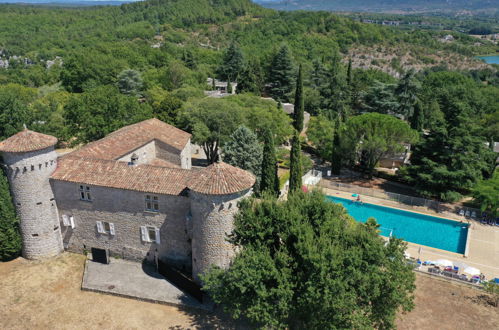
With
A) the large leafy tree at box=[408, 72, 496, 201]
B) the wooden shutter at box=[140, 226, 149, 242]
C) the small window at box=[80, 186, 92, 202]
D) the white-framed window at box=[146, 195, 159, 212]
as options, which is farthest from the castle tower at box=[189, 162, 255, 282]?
the large leafy tree at box=[408, 72, 496, 201]

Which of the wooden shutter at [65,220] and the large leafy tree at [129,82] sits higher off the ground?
the large leafy tree at [129,82]

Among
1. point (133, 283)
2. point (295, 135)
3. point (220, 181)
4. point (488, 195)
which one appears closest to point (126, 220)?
point (133, 283)

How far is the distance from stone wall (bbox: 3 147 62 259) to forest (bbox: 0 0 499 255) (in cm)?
1799

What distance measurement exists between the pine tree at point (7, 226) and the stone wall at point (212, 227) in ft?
44.6

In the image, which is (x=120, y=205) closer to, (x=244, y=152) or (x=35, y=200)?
(x=35, y=200)

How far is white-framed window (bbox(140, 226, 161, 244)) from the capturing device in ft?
85.1

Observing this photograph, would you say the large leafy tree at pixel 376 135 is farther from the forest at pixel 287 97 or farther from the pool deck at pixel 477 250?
the pool deck at pixel 477 250

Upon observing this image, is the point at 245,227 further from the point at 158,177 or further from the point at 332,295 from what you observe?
the point at 158,177

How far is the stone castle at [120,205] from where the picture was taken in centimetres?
A: 2254

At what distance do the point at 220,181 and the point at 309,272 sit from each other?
7315 mm

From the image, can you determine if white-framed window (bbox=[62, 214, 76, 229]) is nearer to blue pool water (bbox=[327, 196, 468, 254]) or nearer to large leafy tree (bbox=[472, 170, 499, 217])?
blue pool water (bbox=[327, 196, 468, 254])

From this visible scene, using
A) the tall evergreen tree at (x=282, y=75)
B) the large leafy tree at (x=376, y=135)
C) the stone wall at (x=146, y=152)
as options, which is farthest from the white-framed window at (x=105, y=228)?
the tall evergreen tree at (x=282, y=75)

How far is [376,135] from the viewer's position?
42844 mm

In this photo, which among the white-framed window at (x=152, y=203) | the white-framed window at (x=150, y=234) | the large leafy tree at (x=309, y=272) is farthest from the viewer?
the white-framed window at (x=150, y=234)
